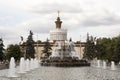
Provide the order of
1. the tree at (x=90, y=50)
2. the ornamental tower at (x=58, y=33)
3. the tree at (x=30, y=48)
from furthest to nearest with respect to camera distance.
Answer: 1. the ornamental tower at (x=58, y=33)
2. the tree at (x=90, y=50)
3. the tree at (x=30, y=48)

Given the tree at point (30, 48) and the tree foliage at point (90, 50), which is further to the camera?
the tree foliage at point (90, 50)

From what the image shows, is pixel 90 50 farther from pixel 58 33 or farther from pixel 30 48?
pixel 58 33

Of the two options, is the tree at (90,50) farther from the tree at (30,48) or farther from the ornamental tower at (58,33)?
the ornamental tower at (58,33)

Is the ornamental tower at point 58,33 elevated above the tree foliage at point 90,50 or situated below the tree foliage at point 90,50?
above

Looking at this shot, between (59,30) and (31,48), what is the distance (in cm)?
4183

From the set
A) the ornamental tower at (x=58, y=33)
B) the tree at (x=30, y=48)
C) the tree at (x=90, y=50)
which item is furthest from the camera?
the ornamental tower at (x=58, y=33)

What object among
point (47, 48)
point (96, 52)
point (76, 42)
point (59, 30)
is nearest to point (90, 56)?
point (96, 52)

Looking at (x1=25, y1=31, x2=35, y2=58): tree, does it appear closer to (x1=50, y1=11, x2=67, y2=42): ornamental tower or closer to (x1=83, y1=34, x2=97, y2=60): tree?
(x1=83, y1=34, x2=97, y2=60): tree

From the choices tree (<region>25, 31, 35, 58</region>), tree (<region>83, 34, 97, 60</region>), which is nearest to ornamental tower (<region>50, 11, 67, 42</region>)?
tree (<region>83, 34, 97, 60</region>)

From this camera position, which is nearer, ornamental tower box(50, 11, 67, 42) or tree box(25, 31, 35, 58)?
tree box(25, 31, 35, 58)

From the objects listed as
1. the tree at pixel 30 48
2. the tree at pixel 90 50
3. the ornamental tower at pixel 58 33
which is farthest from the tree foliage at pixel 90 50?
the ornamental tower at pixel 58 33

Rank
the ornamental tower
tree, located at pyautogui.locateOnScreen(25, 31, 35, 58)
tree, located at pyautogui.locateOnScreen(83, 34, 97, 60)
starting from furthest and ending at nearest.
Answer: the ornamental tower
tree, located at pyautogui.locateOnScreen(83, 34, 97, 60)
tree, located at pyautogui.locateOnScreen(25, 31, 35, 58)

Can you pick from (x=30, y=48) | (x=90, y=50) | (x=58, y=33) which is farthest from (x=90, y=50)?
(x=58, y=33)

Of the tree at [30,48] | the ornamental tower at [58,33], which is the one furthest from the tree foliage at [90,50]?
the ornamental tower at [58,33]
